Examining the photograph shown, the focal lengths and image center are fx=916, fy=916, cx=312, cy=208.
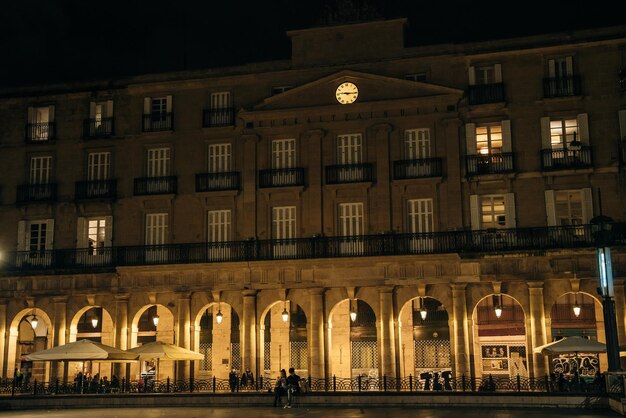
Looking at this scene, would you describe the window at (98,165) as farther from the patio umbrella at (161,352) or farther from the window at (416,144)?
the window at (416,144)

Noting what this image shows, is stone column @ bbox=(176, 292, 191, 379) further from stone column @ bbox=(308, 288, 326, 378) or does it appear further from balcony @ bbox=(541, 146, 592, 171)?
balcony @ bbox=(541, 146, 592, 171)

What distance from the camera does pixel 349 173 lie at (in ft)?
158

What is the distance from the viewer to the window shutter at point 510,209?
4594 centimetres

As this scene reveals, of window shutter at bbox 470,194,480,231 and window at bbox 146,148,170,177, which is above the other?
window at bbox 146,148,170,177

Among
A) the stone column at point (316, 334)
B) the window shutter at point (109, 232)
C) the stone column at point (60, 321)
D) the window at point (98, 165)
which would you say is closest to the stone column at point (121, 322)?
the stone column at point (60, 321)

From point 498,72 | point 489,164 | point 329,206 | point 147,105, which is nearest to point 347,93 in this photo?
point 329,206

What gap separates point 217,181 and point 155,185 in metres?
3.64

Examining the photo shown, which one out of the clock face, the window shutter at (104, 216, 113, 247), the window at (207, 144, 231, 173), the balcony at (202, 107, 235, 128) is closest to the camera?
the clock face

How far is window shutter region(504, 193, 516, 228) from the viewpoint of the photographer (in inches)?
1809

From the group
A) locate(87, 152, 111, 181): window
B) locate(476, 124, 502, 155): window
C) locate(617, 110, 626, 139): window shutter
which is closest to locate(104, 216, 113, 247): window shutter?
locate(87, 152, 111, 181): window

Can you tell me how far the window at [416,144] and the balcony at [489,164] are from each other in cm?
226

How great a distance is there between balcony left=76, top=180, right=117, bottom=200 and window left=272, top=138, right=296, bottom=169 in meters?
9.35

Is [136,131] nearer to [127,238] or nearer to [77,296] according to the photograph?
[127,238]

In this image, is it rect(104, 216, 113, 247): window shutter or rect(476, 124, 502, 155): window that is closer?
rect(476, 124, 502, 155): window
